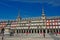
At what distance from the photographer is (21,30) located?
2982 inches

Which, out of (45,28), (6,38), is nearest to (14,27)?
(45,28)

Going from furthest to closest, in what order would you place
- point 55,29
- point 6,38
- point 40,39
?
1. point 55,29
2. point 6,38
3. point 40,39

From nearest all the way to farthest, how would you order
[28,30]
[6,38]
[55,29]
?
[6,38] < [55,29] < [28,30]

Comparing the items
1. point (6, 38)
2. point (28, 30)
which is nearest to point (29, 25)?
point (28, 30)

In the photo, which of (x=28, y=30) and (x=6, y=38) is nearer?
(x=6, y=38)

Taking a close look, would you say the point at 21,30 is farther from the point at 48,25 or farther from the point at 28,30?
the point at 48,25

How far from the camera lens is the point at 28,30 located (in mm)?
74000

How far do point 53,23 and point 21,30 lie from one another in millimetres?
13928

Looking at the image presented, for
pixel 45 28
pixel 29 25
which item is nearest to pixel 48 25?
pixel 45 28

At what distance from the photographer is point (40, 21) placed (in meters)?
76.8

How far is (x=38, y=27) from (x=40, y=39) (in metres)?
33.9

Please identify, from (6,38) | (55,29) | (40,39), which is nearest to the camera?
(40,39)

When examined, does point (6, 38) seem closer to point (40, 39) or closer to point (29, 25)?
point (40, 39)

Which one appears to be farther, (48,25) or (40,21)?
(40,21)
